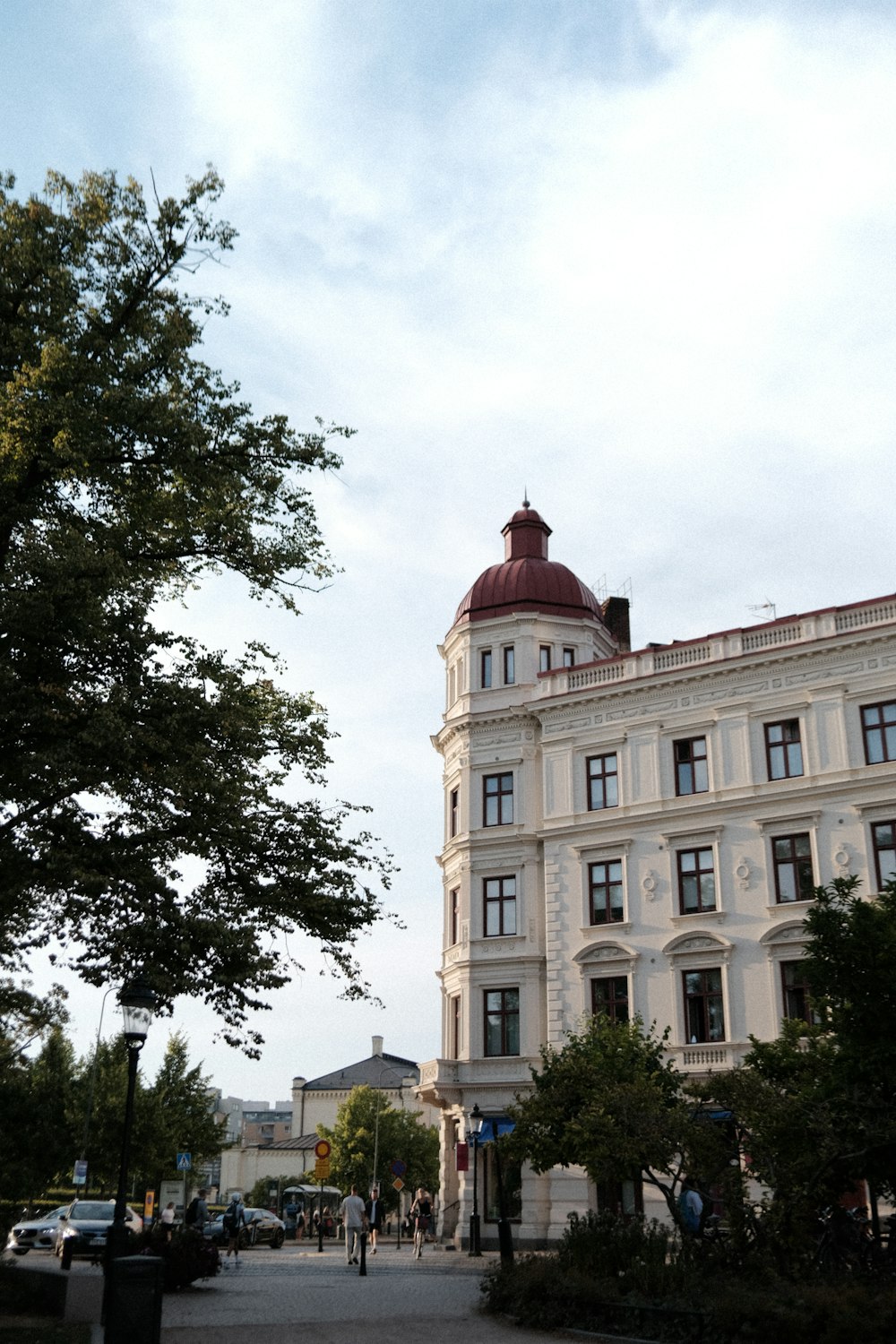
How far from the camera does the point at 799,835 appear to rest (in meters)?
35.9

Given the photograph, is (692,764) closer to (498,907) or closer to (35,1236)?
(498,907)

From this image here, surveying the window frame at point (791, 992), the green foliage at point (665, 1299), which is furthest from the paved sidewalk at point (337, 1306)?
the window frame at point (791, 992)

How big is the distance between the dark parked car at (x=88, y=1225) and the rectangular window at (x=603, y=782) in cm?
1807

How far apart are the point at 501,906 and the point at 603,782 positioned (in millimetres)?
5365

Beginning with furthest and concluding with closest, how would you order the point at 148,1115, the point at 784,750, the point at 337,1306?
1. the point at 148,1115
2. the point at 784,750
3. the point at 337,1306

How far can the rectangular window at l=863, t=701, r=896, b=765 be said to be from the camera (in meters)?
35.0

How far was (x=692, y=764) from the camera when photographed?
127ft

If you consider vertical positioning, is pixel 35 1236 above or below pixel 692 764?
below

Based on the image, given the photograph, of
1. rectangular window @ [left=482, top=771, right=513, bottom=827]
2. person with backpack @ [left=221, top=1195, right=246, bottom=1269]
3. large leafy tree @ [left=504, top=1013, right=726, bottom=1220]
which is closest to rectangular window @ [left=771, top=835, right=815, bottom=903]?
rectangular window @ [left=482, top=771, right=513, bottom=827]

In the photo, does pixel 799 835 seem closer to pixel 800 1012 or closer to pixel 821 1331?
pixel 800 1012

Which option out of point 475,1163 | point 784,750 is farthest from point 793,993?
point 475,1163

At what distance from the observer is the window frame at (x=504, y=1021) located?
39406mm

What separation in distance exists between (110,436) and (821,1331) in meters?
15.4

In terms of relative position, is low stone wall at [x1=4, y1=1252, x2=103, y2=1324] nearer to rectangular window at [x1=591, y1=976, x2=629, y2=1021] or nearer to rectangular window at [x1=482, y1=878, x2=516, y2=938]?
rectangular window at [x1=591, y1=976, x2=629, y2=1021]
